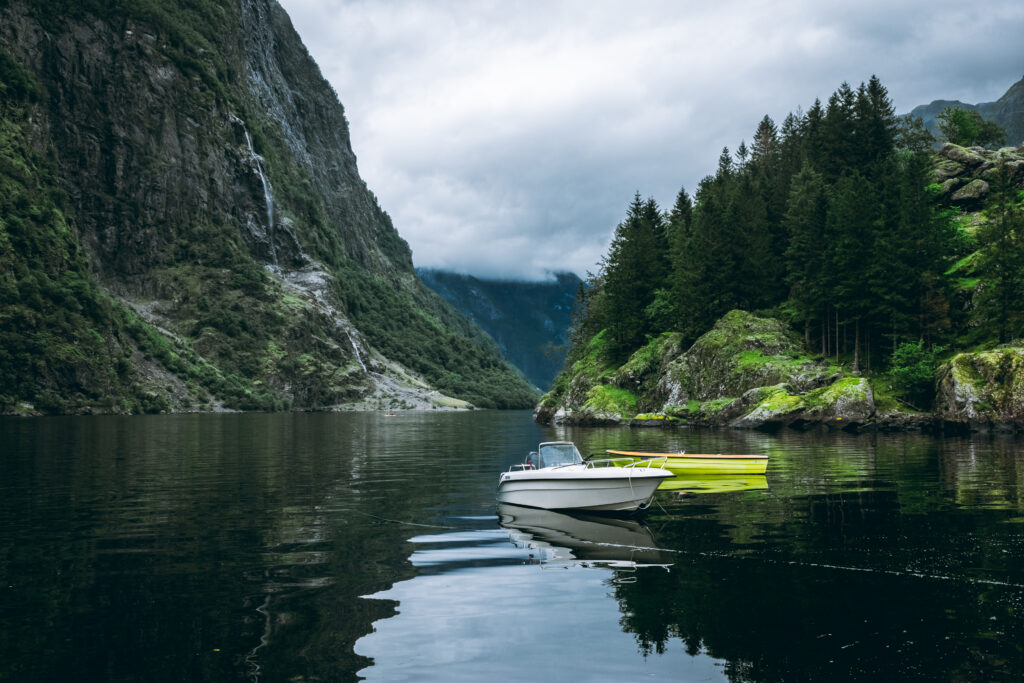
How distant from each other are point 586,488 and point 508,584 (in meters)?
9.32

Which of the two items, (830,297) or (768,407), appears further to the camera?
(830,297)

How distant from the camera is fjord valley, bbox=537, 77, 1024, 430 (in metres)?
67.7

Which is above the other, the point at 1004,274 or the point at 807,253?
the point at 807,253

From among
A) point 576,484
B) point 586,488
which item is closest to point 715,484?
point 586,488

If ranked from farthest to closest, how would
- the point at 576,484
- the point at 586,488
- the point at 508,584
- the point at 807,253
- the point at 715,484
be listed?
the point at 807,253 < the point at 715,484 < the point at 576,484 < the point at 586,488 < the point at 508,584

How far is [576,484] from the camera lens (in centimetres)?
2545

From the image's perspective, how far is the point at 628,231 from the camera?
10969 centimetres

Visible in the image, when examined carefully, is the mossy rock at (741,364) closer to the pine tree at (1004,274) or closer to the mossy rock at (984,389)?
the mossy rock at (984,389)

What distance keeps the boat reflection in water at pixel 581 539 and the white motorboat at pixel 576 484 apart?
414 millimetres

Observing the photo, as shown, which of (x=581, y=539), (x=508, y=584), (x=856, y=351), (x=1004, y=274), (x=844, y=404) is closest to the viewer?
(x=508, y=584)

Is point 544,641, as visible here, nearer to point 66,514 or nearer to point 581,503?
point 581,503

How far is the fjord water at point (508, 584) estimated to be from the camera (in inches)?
446

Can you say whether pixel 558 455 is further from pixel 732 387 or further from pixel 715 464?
pixel 732 387

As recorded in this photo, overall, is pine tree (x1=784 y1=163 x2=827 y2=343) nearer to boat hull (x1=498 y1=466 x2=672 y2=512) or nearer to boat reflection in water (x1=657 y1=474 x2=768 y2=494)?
boat reflection in water (x1=657 y1=474 x2=768 y2=494)
